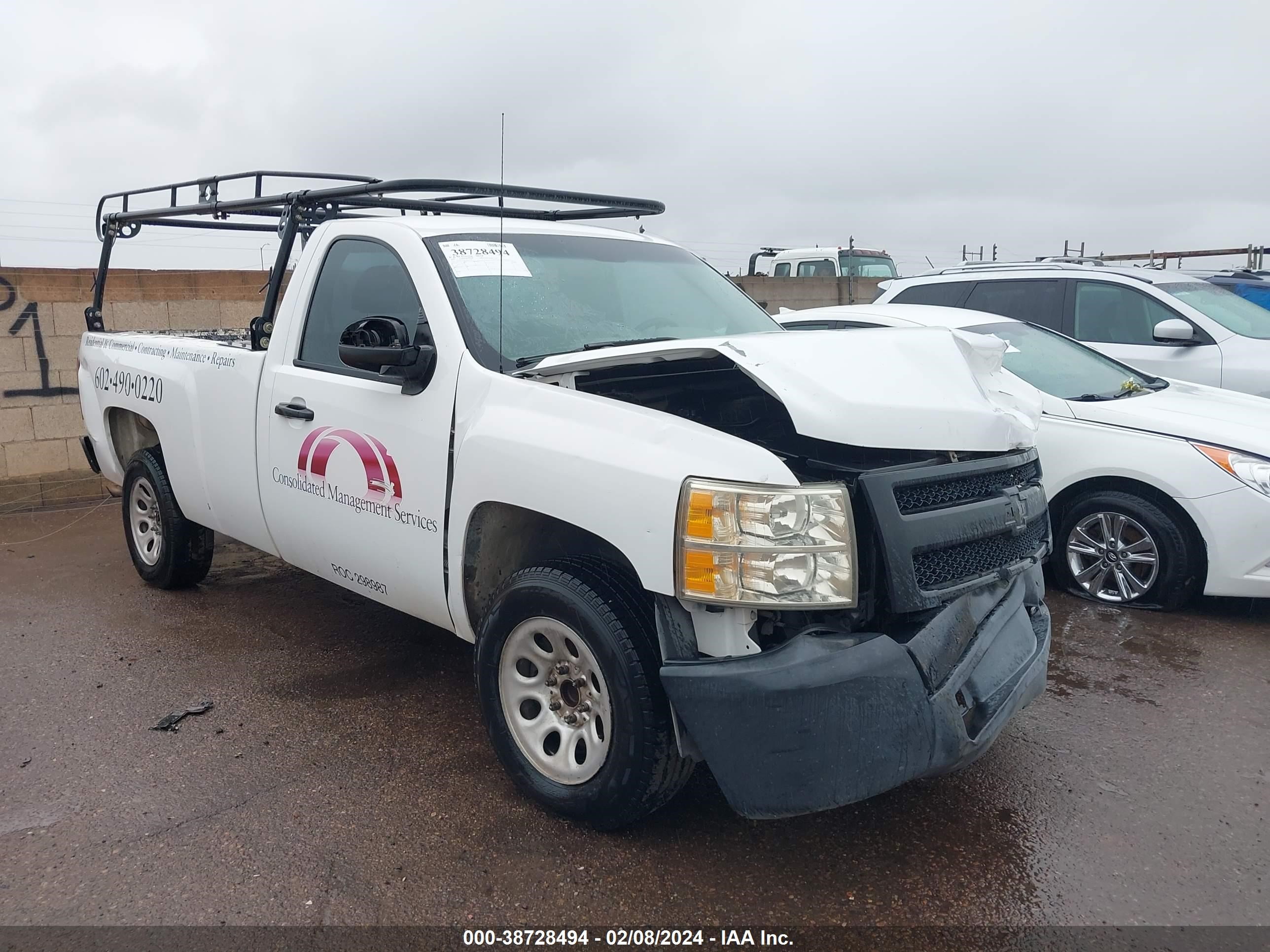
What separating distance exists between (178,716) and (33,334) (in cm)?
526

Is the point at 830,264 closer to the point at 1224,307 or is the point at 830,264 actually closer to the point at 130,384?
the point at 1224,307

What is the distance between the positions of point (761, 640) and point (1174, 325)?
19.0ft

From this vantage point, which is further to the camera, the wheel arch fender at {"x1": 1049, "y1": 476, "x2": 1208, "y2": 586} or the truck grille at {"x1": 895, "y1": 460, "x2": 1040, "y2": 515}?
the wheel arch fender at {"x1": 1049, "y1": 476, "x2": 1208, "y2": 586}

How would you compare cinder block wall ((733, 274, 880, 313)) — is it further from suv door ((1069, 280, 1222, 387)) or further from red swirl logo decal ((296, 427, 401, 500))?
red swirl logo decal ((296, 427, 401, 500))

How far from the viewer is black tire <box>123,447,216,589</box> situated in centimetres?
531

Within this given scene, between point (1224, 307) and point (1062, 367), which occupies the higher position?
point (1224, 307)

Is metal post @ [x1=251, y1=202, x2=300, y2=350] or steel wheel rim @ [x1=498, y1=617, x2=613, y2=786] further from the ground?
metal post @ [x1=251, y1=202, x2=300, y2=350]

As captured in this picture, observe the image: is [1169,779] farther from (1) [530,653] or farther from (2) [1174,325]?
(2) [1174,325]

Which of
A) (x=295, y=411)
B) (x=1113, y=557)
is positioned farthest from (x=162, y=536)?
(x=1113, y=557)

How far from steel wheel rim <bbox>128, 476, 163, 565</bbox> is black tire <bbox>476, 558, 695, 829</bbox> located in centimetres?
325

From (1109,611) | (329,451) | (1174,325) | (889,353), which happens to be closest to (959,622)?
(889,353)

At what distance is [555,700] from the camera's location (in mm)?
3098

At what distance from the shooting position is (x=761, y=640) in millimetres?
→ 2736

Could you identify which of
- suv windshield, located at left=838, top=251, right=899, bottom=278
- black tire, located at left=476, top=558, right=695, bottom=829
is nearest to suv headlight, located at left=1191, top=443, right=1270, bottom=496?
black tire, located at left=476, top=558, right=695, bottom=829
